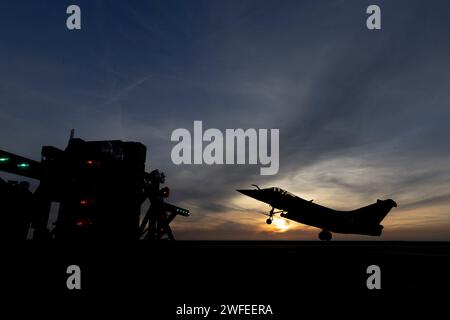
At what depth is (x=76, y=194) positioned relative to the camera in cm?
929

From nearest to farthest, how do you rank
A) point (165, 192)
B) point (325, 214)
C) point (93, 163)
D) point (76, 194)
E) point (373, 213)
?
point (76, 194) → point (93, 163) → point (165, 192) → point (325, 214) → point (373, 213)

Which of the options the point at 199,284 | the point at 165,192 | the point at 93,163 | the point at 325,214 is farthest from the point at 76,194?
the point at 325,214

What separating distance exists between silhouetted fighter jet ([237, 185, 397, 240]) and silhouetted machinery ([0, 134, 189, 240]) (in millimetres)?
16862

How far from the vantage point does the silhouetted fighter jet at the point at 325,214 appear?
29078mm

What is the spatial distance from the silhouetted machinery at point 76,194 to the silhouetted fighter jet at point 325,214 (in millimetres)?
16862

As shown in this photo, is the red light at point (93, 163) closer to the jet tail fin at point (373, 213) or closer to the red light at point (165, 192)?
the red light at point (165, 192)

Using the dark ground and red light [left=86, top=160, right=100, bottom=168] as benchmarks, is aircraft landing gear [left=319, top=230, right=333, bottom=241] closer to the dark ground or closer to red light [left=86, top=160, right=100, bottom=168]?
the dark ground

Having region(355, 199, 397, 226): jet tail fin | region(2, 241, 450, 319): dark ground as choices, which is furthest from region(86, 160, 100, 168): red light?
region(355, 199, 397, 226): jet tail fin

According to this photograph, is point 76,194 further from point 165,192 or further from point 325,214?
point 325,214

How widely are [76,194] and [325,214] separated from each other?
28.5m

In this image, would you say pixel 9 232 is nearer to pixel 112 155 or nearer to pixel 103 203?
pixel 103 203

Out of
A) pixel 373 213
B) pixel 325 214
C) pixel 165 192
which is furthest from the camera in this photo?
pixel 373 213

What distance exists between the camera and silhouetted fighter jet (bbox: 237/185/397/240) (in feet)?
95.4
